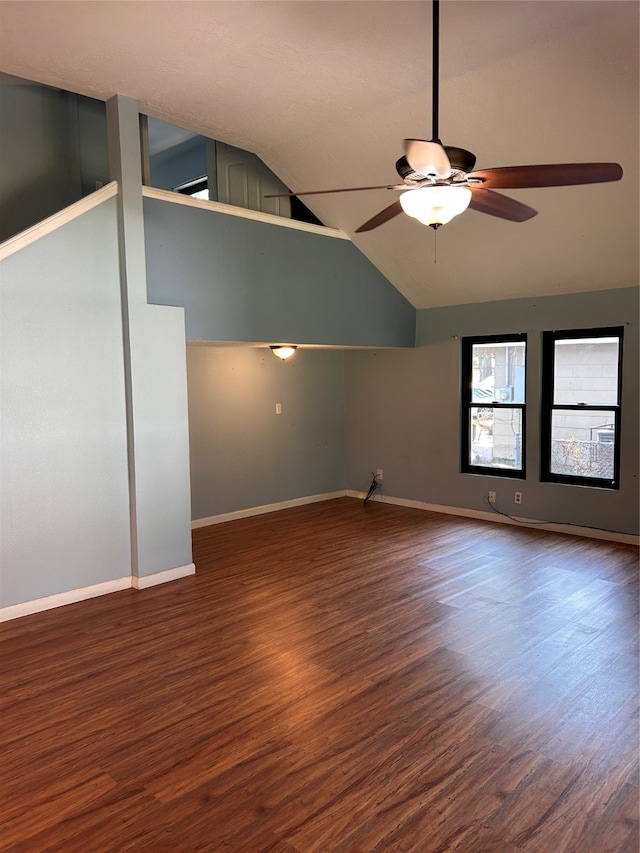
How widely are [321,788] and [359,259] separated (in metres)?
4.87

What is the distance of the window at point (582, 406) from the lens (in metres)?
5.43

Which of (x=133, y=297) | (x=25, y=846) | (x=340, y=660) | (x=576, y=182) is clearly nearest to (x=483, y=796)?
(x=340, y=660)

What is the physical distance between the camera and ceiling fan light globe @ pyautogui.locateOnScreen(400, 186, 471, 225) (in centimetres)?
263

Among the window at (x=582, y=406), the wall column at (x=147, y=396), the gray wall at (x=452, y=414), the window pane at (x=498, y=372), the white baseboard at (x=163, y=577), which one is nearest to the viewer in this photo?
the wall column at (x=147, y=396)

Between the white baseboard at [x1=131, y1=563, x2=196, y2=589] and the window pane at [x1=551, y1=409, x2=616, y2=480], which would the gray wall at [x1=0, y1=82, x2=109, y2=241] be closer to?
the white baseboard at [x1=131, y1=563, x2=196, y2=589]

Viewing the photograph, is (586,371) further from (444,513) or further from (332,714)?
(332,714)

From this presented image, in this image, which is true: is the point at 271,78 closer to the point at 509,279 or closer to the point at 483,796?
the point at 509,279

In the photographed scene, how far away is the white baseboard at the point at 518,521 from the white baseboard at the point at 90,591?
298 centimetres

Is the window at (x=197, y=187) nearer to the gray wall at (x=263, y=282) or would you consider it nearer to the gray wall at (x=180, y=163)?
the gray wall at (x=180, y=163)

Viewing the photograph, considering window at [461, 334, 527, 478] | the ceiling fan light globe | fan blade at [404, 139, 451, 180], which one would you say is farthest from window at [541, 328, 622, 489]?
fan blade at [404, 139, 451, 180]

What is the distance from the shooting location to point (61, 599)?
4105 mm

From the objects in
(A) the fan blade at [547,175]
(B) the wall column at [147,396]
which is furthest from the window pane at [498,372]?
(A) the fan blade at [547,175]

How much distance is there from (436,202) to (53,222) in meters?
2.60

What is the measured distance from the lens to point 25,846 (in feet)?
6.55
